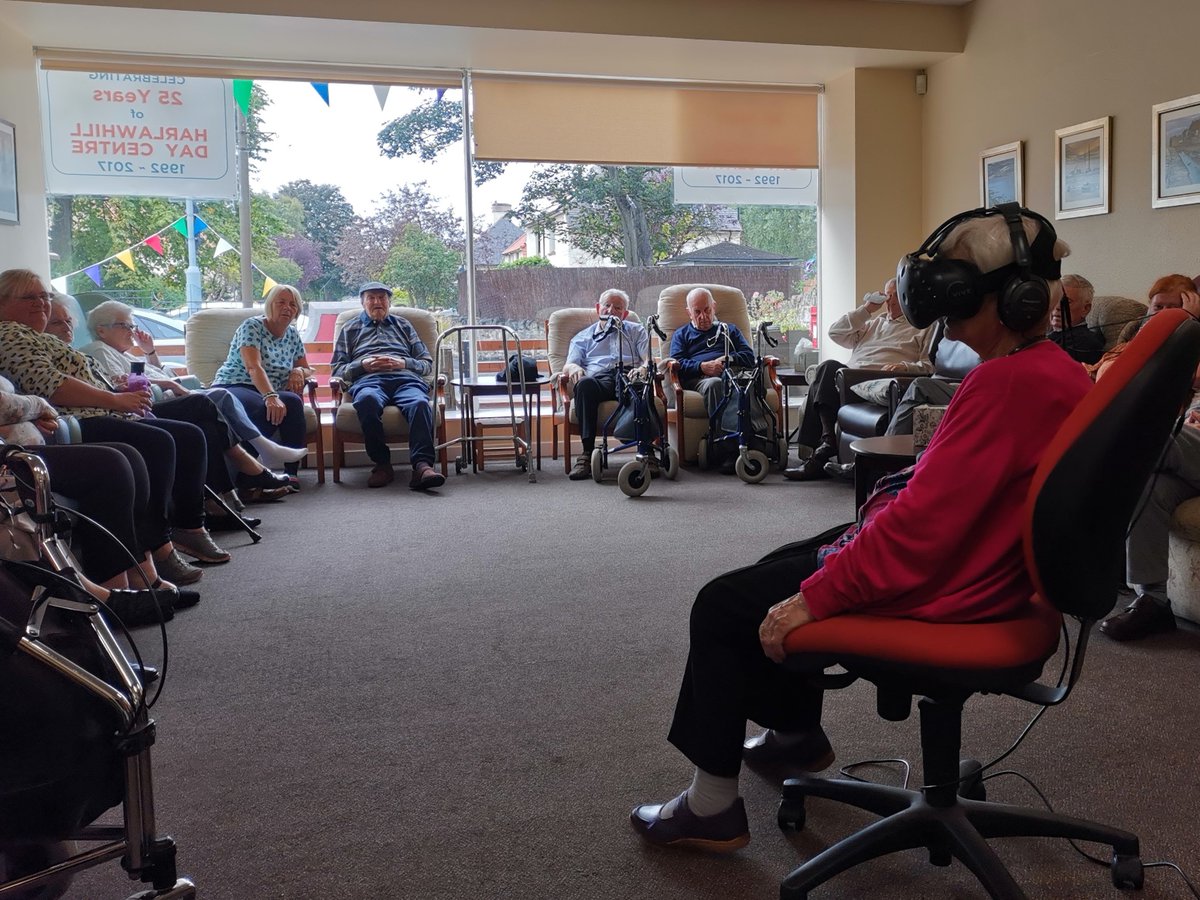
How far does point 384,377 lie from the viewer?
6059 mm

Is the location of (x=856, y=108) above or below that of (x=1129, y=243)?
above

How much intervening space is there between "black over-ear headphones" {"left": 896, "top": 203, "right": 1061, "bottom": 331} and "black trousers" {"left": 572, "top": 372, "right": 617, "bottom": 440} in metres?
4.60

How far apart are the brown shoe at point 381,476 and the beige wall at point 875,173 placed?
126 inches

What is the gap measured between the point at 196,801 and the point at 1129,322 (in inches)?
163

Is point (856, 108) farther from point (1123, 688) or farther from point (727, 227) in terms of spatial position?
point (1123, 688)

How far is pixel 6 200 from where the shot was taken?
5.67m

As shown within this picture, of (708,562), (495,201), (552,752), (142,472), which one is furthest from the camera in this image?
(495,201)

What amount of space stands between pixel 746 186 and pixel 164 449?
494cm

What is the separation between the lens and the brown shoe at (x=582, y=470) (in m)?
5.98

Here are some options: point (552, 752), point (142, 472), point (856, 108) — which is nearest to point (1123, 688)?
point (552, 752)

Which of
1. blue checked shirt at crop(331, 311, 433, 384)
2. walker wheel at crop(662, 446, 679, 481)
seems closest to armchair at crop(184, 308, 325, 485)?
Result: blue checked shirt at crop(331, 311, 433, 384)

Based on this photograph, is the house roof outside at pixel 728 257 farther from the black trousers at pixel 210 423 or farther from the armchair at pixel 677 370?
the black trousers at pixel 210 423

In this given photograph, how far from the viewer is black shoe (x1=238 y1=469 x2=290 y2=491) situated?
4.84 metres

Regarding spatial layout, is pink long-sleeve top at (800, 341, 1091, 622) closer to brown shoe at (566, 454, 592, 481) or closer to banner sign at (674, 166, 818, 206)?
brown shoe at (566, 454, 592, 481)
